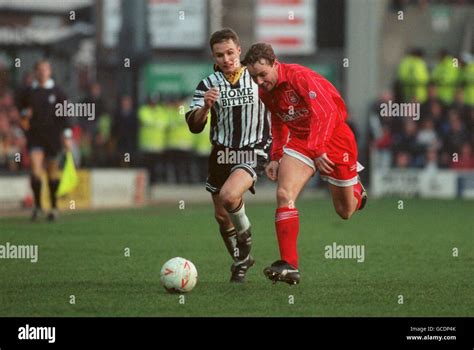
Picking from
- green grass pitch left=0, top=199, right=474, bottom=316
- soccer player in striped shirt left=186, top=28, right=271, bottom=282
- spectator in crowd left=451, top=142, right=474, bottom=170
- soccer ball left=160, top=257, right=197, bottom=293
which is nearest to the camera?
green grass pitch left=0, top=199, right=474, bottom=316

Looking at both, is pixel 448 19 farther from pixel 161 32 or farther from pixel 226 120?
pixel 226 120

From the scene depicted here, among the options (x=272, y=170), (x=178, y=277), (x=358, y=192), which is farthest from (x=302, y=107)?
(x=178, y=277)

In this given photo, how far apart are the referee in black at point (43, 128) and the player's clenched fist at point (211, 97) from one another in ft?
24.1

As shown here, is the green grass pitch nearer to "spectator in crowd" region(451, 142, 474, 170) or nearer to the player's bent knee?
the player's bent knee

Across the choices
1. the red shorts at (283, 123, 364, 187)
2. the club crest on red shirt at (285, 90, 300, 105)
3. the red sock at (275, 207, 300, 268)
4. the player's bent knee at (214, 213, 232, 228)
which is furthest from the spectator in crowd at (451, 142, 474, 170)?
the red sock at (275, 207, 300, 268)

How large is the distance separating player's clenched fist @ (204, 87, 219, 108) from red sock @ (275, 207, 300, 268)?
3.17 feet

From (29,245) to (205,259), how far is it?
222cm

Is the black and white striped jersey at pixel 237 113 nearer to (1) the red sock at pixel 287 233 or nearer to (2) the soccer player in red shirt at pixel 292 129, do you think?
(2) the soccer player in red shirt at pixel 292 129

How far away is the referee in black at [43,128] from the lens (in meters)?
16.4

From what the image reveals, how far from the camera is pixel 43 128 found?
16.6 m

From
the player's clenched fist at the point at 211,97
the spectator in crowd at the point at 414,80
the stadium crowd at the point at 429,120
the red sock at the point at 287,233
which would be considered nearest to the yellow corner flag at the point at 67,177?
the stadium crowd at the point at 429,120

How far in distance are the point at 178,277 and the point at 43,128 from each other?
7.73 metres

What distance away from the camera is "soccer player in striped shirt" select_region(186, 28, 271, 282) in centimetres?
985

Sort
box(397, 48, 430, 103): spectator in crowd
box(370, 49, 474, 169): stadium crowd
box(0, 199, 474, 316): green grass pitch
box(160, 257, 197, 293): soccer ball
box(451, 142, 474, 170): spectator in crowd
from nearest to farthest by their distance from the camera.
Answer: box(0, 199, 474, 316): green grass pitch
box(160, 257, 197, 293): soccer ball
box(451, 142, 474, 170): spectator in crowd
box(370, 49, 474, 169): stadium crowd
box(397, 48, 430, 103): spectator in crowd
